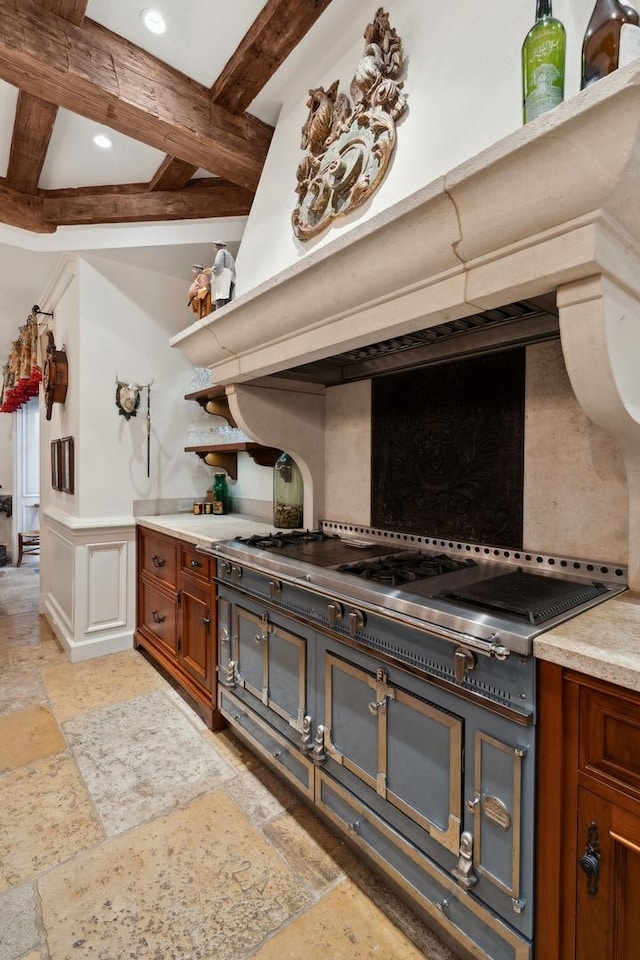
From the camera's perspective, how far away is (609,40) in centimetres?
91

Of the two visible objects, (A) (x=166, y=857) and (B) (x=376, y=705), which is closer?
(B) (x=376, y=705)

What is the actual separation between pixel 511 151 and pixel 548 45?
1.07 ft

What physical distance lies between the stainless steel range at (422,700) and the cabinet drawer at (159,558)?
871 mm

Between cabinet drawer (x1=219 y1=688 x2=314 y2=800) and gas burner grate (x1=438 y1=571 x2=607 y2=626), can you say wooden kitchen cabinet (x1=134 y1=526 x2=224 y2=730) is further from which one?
gas burner grate (x1=438 y1=571 x2=607 y2=626)

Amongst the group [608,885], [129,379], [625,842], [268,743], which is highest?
[129,379]

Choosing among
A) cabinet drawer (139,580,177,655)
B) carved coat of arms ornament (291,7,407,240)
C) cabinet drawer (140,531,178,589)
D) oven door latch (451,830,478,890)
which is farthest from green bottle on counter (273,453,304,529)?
oven door latch (451,830,478,890)

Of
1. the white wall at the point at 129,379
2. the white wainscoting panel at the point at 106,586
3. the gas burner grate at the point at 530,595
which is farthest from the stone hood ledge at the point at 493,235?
the white wainscoting panel at the point at 106,586

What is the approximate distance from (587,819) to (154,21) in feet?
8.58

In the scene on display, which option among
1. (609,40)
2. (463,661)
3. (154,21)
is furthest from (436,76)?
(463,661)

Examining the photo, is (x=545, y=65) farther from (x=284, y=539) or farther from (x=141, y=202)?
(x=141, y=202)

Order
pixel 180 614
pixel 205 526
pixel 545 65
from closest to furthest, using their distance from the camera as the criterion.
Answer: pixel 545 65 < pixel 180 614 < pixel 205 526

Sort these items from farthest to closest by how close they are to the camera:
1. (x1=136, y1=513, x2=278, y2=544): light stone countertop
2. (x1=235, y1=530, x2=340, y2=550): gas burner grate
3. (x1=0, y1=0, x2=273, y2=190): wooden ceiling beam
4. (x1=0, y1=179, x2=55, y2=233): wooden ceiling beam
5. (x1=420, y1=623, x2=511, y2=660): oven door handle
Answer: (x1=0, y1=179, x2=55, y2=233): wooden ceiling beam → (x1=136, y1=513, x2=278, y2=544): light stone countertop → (x1=235, y1=530, x2=340, y2=550): gas burner grate → (x1=0, y1=0, x2=273, y2=190): wooden ceiling beam → (x1=420, y1=623, x2=511, y2=660): oven door handle

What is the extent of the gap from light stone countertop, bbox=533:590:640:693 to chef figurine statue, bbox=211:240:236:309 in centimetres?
189

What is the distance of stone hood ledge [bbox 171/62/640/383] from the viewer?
84 cm
